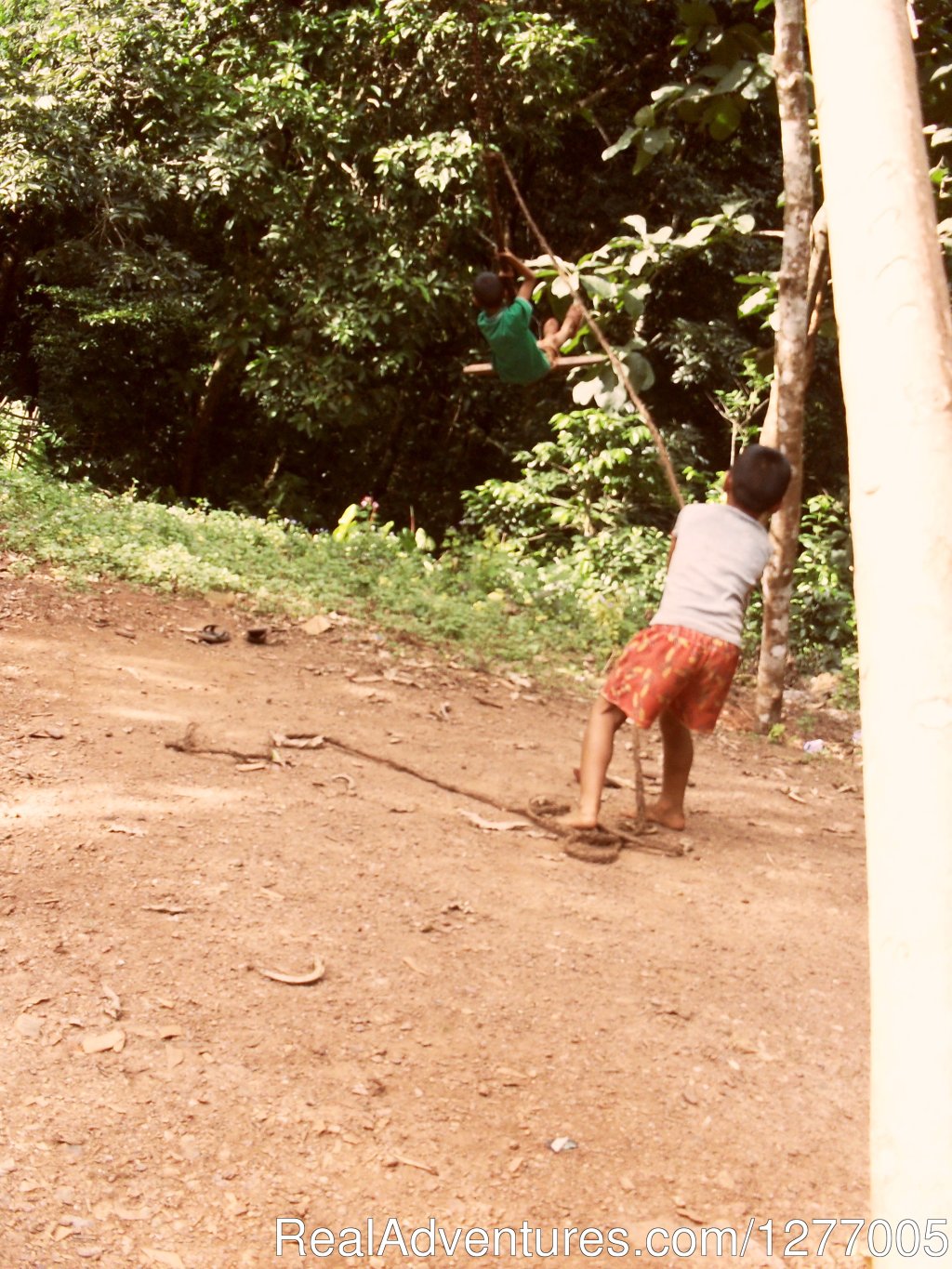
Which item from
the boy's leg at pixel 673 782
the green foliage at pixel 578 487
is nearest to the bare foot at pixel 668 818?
the boy's leg at pixel 673 782

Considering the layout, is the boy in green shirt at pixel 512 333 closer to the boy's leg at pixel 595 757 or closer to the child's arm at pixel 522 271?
the child's arm at pixel 522 271

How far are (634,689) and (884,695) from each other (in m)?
2.70

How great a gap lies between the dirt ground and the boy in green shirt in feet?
5.62

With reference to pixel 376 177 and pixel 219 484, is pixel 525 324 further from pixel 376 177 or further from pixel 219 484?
pixel 219 484

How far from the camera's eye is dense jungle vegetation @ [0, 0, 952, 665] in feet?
32.3

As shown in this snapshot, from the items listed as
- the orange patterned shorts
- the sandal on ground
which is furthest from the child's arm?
the sandal on ground

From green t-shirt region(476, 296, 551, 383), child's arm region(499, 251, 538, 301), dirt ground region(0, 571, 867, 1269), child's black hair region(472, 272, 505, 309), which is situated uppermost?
child's arm region(499, 251, 538, 301)

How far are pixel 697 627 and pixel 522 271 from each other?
222 centimetres

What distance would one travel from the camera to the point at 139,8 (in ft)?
33.1

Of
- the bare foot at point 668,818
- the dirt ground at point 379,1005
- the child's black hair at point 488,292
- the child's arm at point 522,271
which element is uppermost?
Answer: the child's arm at point 522,271

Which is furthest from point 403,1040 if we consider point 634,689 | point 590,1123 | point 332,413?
point 332,413

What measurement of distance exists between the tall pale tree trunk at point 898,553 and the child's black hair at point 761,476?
2563 mm

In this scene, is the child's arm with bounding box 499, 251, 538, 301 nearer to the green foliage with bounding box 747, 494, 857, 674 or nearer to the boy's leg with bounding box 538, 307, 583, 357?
the boy's leg with bounding box 538, 307, 583, 357

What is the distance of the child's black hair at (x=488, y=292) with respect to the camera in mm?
5461
